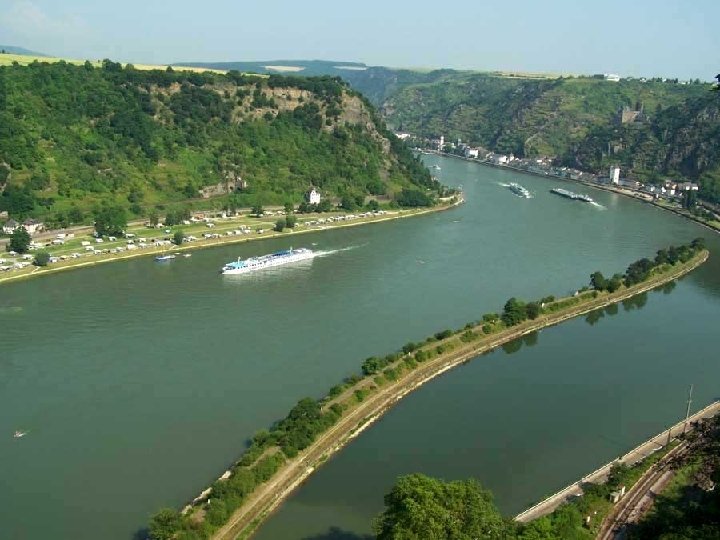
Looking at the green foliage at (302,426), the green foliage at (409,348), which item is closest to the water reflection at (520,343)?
the green foliage at (409,348)

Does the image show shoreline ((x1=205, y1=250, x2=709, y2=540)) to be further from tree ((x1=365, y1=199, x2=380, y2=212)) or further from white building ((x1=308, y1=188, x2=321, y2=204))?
white building ((x1=308, y1=188, x2=321, y2=204))

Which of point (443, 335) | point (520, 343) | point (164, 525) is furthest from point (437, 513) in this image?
point (520, 343)

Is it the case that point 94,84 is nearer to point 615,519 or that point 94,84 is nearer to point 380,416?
point 380,416

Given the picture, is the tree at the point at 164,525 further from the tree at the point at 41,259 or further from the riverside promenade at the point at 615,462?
the tree at the point at 41,259

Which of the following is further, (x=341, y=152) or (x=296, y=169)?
(x=341, y=152)

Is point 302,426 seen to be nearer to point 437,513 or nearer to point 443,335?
point 437,513

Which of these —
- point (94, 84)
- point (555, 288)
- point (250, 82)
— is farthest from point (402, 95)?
point (555, 288)
